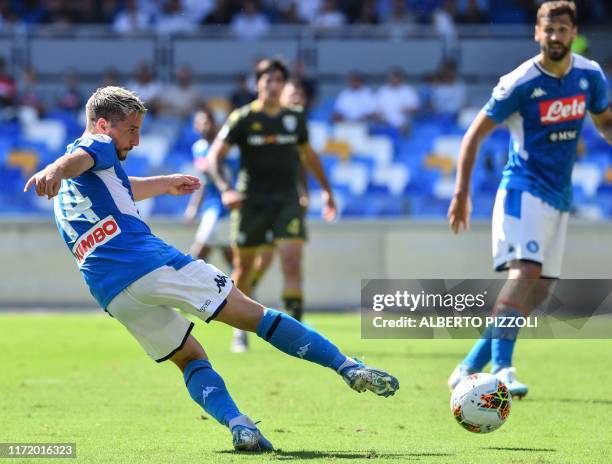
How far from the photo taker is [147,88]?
866 inches

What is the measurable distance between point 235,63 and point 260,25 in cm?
105

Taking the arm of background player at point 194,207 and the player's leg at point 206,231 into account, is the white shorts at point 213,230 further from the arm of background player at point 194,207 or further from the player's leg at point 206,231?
the arm of background player at point 194,207

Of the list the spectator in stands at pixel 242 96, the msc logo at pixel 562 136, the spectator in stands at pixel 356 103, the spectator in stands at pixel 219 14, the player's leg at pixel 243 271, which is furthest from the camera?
the spectator in stands at pixel 219 14

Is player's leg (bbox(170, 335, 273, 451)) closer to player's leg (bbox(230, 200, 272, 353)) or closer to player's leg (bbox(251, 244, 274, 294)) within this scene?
player's leg (bbox(230, 200, 272, 353))

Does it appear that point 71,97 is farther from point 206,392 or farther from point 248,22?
point 206,392

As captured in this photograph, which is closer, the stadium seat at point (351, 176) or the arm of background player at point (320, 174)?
the arm of background player at point (320, 174)

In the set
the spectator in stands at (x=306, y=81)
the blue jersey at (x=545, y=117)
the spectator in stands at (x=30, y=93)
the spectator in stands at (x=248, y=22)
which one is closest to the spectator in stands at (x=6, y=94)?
the spectator in stands at (x=30, y=93)

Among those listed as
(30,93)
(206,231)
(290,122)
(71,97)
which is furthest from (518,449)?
(30,93)

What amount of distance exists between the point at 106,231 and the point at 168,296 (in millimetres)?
468

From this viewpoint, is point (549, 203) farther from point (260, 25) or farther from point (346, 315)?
point (260, 25)

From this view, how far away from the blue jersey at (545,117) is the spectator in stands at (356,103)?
12986 millimetres

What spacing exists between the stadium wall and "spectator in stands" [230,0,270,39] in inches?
244

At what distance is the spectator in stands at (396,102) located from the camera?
2138 centimetres

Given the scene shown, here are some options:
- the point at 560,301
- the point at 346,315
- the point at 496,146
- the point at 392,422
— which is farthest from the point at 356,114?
the point at 392,422
